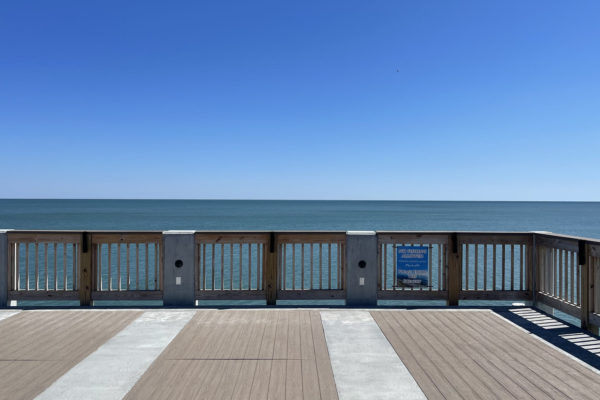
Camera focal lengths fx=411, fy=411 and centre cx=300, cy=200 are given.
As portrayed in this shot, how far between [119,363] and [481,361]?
11.0ft

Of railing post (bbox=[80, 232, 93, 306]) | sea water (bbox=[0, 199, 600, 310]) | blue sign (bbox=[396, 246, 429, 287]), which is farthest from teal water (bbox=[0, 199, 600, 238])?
railing post (bbox=[80, 232, 93, 306])

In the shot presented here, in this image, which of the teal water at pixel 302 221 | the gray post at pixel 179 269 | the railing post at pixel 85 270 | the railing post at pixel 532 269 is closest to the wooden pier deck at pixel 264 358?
the railing post at pixel 85 270

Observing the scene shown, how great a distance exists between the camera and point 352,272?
6.26 metres

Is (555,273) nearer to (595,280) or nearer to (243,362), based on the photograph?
(595,280)

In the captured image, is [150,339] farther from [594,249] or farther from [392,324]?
[594,249]

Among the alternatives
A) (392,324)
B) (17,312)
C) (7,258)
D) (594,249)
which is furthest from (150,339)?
(594,249)

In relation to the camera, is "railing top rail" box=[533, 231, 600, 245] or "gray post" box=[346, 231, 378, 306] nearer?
"railing top rail" box=[533, 231, 600, 245]

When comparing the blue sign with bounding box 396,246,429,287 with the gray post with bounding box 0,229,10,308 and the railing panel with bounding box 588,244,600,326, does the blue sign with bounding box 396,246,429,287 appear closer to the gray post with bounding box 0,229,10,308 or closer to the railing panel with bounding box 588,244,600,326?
the railing panel with bounding box 588,244,600,326

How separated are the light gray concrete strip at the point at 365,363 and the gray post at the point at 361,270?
970 mm

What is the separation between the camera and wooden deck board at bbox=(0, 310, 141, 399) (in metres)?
3.38

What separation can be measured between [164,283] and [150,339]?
70.6 inches

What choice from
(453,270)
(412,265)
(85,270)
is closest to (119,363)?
(85,270)

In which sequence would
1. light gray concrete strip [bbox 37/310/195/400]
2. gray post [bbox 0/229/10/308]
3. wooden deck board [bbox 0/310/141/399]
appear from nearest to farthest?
light gray concrete strip [bbox 37/310/195/400], wooden deck board [bbox 0/310/141/399], gray post [bbox 0/229/10/308]

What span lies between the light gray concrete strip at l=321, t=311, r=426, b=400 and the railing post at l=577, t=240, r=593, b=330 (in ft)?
8.41
